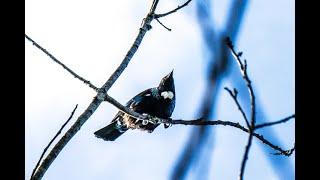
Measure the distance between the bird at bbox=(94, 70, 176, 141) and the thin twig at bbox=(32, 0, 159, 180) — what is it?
1.96m

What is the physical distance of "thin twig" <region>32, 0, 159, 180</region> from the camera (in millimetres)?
2477

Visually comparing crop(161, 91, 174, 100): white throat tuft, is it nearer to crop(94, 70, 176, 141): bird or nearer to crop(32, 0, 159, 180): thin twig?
crop(94, 70, 176, 141): bird

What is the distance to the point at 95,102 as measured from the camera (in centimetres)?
299

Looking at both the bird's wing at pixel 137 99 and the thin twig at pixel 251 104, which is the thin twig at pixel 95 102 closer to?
the thin twig at pixel 251 104

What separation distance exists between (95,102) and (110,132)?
9.40ft

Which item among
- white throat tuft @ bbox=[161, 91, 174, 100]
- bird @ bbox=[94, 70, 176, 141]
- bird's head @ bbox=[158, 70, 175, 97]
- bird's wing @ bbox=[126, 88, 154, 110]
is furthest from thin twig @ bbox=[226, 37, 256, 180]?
bird's head @ bbox=[158, 70, 175, 97]


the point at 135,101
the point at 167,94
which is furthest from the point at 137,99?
A: the point at 167,94

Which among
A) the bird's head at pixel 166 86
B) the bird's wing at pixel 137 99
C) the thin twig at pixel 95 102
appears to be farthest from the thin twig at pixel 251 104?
the bird's head at pixel 166 86
